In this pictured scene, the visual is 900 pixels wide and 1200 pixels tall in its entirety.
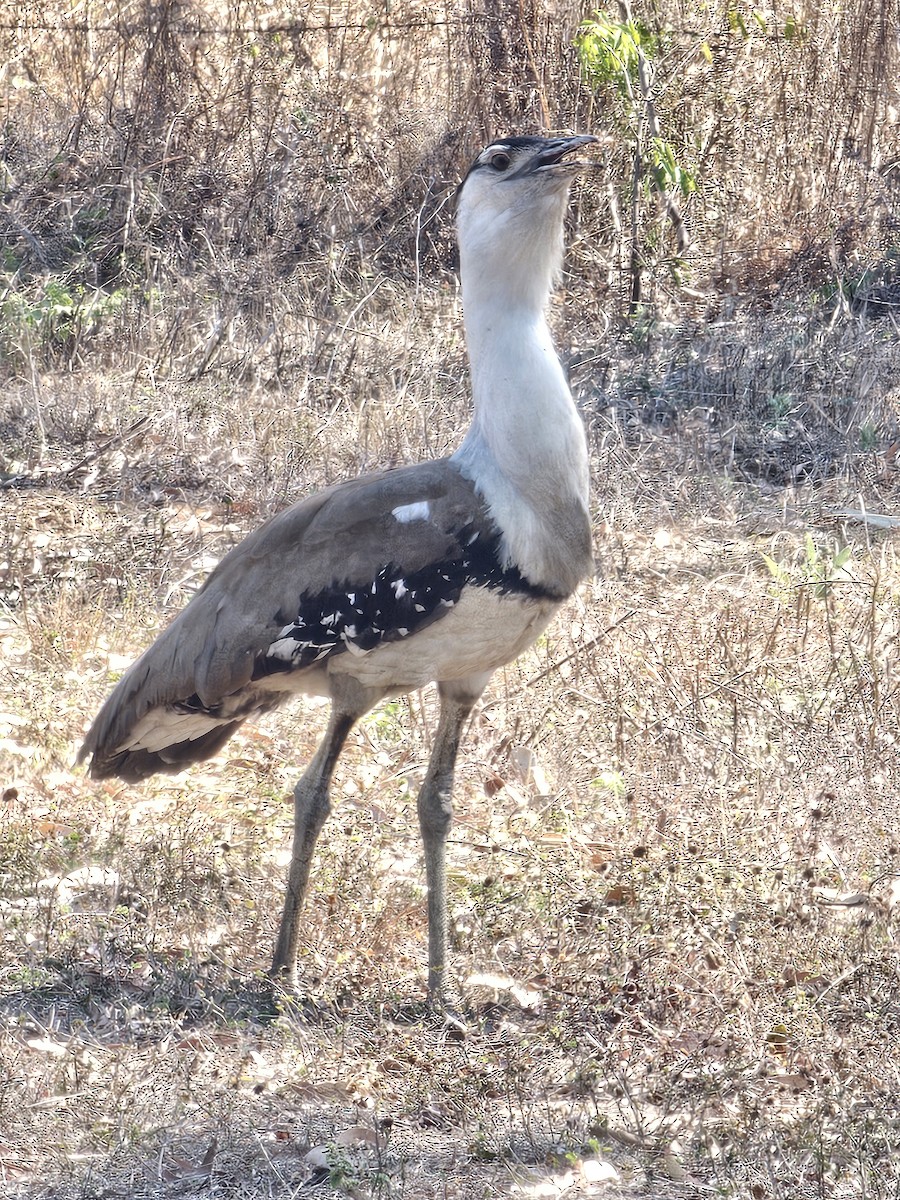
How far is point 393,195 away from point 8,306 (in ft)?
9.13

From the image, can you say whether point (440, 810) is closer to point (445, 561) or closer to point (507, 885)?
point (507, 885)

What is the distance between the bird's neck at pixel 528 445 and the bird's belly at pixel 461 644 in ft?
0.37

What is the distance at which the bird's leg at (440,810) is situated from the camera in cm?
420

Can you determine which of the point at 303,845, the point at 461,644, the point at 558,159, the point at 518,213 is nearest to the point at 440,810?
the point at 303,845

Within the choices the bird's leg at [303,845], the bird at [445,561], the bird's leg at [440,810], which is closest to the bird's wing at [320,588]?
the bird at [445,561]

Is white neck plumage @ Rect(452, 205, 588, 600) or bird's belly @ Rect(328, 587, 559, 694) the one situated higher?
white neck plumage @ Rect(452, 205, 588, 600)

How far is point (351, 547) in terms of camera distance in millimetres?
4051

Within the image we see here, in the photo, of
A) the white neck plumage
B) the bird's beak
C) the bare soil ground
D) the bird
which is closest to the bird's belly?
the bird

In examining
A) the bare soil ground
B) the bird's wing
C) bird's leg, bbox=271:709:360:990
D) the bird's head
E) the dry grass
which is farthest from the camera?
bird's leg, bbox=271:709:360:990

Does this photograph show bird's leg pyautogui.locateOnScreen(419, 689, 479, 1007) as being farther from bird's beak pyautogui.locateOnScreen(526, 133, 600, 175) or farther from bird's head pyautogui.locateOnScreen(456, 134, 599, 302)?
bird's beak pyautogui.locateOnScreen(526, 133, 600, 175)

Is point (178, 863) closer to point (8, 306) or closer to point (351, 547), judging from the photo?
point (351, 547)

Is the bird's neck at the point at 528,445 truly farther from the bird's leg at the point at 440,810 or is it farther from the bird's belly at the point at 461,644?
the bird's leg at the point at 440,810

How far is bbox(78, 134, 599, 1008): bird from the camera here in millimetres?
3887

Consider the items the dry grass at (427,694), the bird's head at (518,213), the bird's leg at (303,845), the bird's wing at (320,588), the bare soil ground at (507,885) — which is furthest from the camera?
the bird's leg at (303,845)
